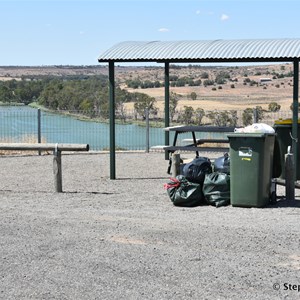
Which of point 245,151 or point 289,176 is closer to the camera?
point 245,151

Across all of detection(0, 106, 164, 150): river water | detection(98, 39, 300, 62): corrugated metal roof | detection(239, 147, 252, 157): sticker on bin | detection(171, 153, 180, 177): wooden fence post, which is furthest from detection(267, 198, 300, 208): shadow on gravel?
detection(0, 106, 164, 150): river water

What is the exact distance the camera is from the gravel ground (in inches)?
273

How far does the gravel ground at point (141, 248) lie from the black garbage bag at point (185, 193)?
0.22 metres

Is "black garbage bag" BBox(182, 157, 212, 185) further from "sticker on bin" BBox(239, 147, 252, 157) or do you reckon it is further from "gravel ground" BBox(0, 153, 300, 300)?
"sticker on bin" BBox(239, 147, 252, 157)

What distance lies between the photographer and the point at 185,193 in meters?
11.6

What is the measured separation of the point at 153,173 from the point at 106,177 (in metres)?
1.22

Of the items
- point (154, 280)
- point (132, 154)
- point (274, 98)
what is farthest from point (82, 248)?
point (274, 98)

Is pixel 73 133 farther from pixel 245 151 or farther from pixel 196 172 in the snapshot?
pixel 245 151

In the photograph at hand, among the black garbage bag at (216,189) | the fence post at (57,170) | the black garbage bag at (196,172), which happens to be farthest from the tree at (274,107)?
the black garbage bag at (216,189)

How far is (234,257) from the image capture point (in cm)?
800

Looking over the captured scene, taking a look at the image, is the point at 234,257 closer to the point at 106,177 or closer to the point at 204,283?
the point at 204,283

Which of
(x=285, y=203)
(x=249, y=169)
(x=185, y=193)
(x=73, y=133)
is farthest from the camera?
(x=73, y=133)

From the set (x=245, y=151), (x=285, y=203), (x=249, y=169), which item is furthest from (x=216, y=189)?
(x=285, y=203)

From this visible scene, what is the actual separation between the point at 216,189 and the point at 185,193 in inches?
19.0
